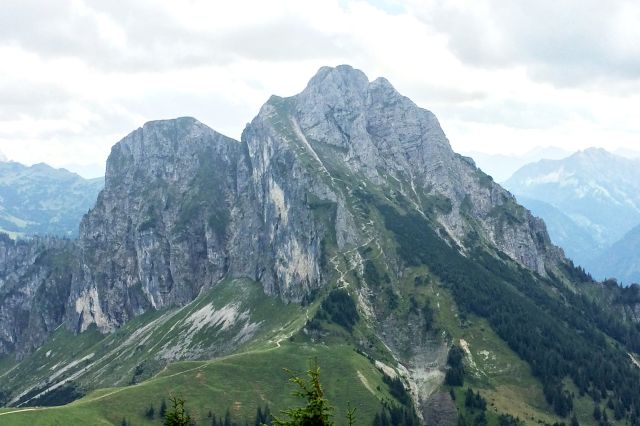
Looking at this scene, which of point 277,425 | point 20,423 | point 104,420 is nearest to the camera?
point 277,425

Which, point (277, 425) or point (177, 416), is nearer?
point (277, 425)

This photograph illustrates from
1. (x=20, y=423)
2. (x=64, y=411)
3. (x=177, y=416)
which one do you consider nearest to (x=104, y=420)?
(x=64, y=411)

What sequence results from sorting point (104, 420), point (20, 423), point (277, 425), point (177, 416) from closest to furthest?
point (277, 425) < point (177, 416) < point (20, 423) < point (104, 420)

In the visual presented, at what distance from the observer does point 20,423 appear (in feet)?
614

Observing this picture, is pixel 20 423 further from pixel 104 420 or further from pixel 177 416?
pixel 177 416

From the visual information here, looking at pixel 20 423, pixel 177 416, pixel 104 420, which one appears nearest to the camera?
pixel 177 416

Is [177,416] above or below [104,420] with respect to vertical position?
above

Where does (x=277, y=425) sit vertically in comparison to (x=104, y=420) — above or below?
above

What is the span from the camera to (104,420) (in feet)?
654

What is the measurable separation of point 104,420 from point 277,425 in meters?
185

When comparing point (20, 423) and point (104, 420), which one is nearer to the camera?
point (20, 423)

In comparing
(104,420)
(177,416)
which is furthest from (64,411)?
(177,416)

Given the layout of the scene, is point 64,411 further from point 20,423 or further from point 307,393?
point 307,393

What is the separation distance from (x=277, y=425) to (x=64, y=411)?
187 metres
